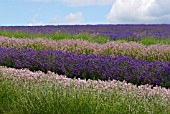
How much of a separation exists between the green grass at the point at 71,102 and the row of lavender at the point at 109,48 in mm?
4463

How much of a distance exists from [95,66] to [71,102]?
10.1 ft

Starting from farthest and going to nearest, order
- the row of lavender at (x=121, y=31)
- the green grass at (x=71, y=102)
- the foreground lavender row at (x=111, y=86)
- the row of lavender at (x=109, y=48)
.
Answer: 1. the row of lavender at (x=121, y=31)
2. the row of lavender at (x=109, y=48)
3. the foreground lavender row at (x=111, y=86)
4. the green grass at (x=71, y=102)

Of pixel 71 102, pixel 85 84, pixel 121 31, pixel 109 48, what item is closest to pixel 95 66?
pixel 85 84

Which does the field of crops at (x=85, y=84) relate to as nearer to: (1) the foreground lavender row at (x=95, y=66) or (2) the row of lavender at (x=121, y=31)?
(1) the foreground lavender row at (x=95, y=66)

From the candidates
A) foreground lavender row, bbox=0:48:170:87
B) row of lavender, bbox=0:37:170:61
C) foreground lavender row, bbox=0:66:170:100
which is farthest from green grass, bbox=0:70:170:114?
row of lavender, bbox=0:37:170:61

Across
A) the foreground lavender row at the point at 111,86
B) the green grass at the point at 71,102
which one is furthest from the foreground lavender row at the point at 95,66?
the green grass at the point at 71,102

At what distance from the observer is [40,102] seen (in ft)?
15.6

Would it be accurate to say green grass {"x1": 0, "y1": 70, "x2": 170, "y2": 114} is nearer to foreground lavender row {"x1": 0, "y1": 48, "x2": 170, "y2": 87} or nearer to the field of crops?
the field of crops

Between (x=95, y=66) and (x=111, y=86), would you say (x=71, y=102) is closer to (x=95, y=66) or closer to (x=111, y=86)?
(x=111, y=86)

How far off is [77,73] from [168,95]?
303 centimetres

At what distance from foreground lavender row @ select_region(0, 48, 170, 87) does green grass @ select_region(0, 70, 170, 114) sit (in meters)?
1.57

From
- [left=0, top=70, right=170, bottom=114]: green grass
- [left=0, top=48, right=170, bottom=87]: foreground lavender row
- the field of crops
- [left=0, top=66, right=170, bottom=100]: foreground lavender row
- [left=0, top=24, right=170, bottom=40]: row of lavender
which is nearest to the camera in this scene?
[left=0, top=70, right=170, bottom=114]: green grass

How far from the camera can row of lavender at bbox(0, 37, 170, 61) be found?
952 centimetres

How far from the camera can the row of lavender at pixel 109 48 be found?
9516 millimetres
